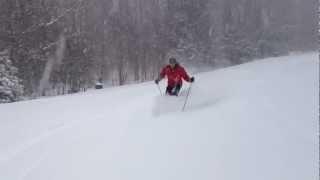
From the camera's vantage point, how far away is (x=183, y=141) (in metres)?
8.62

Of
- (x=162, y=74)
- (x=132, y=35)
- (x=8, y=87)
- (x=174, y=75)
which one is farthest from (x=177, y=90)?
(x=132, y=35)

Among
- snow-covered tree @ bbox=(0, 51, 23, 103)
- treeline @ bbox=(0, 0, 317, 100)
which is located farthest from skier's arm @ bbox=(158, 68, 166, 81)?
treeline @ bbox=(0, 0, 317, 100)

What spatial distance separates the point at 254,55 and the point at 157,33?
7.13 m

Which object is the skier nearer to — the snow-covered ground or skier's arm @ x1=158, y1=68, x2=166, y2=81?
skier's arm @ x1=158, y1=68, x2=166, y2=81

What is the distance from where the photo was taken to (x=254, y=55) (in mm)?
34656

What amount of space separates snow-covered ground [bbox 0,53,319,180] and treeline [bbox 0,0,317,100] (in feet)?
39.5

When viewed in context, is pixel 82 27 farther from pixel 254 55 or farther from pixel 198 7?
pixel 254 55

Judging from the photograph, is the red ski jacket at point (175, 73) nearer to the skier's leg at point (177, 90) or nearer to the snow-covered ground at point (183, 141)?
the skier's leg at point (177, 90)

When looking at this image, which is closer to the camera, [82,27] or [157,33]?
[82,27]

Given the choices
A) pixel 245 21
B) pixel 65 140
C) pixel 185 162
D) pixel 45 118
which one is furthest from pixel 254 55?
pixel 185 162

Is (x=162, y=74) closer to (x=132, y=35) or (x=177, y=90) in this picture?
(x=177, y=90)

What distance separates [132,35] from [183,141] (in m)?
22.3

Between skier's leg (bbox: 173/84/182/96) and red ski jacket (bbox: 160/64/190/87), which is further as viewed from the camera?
skier's leg (bbox: 173/84/182/96)

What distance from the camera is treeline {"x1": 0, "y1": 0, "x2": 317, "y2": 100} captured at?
2477 centimetres
